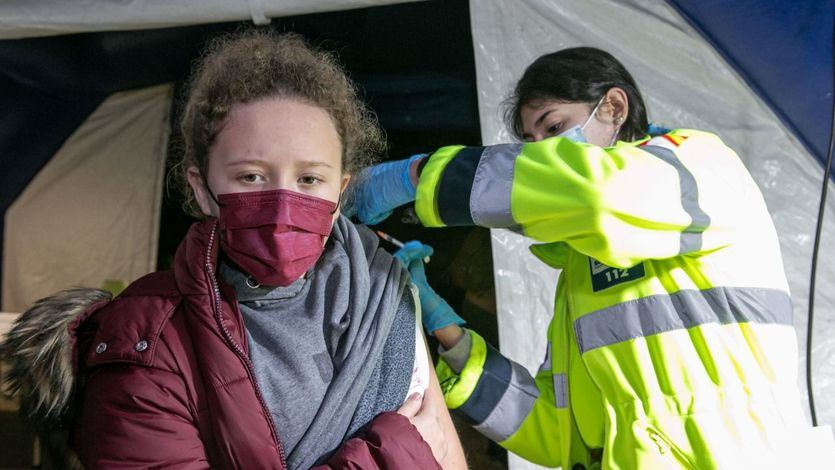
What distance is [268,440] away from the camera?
3.37 feet

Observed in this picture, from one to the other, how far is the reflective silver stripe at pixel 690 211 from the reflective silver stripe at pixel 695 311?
0.11 metres

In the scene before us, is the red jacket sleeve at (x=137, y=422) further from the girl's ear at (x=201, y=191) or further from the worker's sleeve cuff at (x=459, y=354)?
the worker's sleeve cuff at (x=459, y=354)

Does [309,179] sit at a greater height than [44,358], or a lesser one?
greater

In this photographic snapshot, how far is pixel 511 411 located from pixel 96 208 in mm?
2007

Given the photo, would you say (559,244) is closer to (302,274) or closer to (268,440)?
(302,274)

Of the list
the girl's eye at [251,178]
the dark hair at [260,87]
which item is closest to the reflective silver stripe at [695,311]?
the dark hair at [260,87]

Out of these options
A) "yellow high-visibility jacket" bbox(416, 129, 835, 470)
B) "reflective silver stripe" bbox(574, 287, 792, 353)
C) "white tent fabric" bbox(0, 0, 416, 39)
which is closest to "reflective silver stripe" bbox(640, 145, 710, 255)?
"yellow high-visibility jacket" bbox(416, 129, 835, 470)

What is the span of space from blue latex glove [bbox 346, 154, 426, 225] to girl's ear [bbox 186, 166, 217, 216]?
37cm

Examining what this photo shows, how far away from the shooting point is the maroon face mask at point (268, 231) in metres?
1.12

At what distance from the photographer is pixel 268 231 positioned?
1126 mm

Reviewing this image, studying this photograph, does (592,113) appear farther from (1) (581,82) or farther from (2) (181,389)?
(2) (181,389)

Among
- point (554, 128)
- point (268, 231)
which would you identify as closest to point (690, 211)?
point (554, 128)

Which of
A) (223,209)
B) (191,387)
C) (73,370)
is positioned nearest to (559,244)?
(223,209)

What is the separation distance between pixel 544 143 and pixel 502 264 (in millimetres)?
1038
